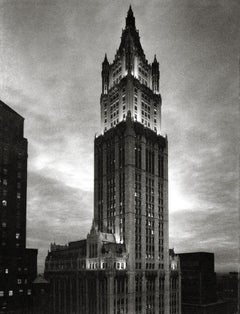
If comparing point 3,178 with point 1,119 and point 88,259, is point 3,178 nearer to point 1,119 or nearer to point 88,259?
point 1,119

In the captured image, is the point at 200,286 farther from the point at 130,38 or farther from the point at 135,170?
the point at 130,38

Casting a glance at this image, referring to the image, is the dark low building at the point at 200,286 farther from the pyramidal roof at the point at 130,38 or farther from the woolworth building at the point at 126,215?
the pyramidal roof at the point at 130,38

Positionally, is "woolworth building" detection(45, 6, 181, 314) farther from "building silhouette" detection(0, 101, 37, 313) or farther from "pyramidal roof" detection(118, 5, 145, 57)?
"building silhouette" detection(0, 101, 37, 313)

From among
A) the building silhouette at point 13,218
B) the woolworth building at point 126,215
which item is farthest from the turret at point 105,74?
the building silhouette at point 13,218

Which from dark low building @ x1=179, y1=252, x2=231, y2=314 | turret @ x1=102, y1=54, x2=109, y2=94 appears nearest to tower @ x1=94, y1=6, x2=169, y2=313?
turret @ x1=102, y1=54, x2=109, y2=94

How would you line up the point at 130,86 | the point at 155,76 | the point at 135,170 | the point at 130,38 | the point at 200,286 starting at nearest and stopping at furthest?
the point at 135,170
the point at 130,86
the point at 130,38
the point at 155,76
the point at 200,286

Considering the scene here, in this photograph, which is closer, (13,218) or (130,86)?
(13,218)

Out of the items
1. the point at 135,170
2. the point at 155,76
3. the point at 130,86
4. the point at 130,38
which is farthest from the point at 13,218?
the point at 130,38
